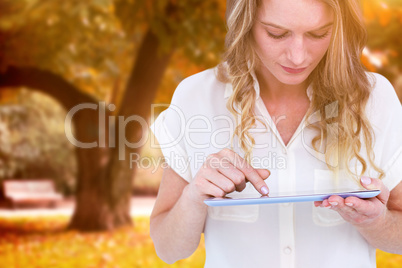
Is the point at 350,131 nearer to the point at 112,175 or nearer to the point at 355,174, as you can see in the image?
the point at 355,174

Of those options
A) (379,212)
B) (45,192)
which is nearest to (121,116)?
(45,192)

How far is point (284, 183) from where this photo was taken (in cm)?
110

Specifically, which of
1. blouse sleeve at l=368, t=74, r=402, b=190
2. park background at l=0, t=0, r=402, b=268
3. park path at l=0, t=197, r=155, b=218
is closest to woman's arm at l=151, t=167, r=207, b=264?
blouse sleeve at l=368, t=74, r=402, b=190

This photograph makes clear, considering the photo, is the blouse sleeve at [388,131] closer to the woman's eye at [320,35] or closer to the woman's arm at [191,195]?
the woman's eye at [320,35]

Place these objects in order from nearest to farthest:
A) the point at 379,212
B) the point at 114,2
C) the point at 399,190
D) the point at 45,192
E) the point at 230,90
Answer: the point at 379,212, the point at 399,190, the point at 230,90, the point at 114,2, the point at 45,192

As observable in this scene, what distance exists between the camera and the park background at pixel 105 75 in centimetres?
412

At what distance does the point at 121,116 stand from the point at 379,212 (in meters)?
3.78

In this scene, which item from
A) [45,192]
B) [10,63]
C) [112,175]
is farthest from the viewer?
[45,192]

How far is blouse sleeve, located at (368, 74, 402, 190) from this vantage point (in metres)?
1.08

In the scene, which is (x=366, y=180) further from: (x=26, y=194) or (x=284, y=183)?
(x=26, y=194)

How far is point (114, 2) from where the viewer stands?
14.0 feet

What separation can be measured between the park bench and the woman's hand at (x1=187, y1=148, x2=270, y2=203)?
542cm

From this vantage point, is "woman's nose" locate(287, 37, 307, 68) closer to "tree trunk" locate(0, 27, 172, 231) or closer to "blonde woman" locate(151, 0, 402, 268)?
"blonde woman" locate(151, 0, 402, 268)

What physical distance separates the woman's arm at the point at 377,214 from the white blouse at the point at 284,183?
0.05 metres
